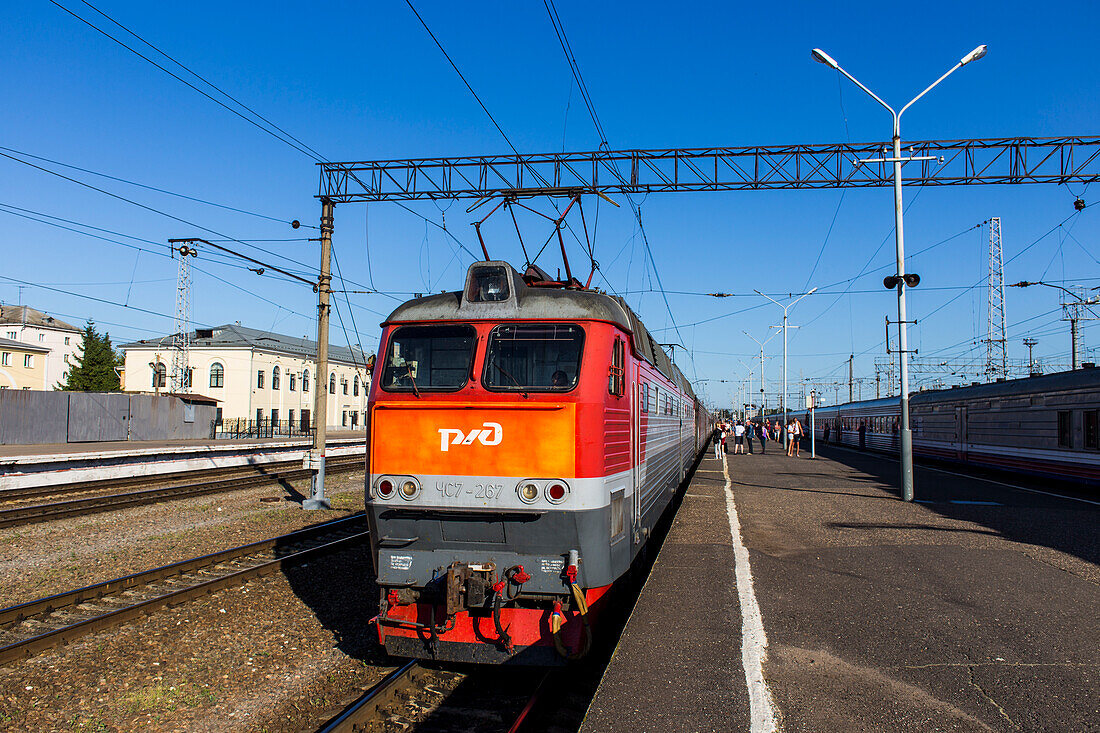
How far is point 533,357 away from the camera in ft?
21.5

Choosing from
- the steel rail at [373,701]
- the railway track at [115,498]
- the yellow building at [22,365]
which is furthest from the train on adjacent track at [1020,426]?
the yellow building at [22,365]

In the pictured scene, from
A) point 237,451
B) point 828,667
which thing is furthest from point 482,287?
point 237,451

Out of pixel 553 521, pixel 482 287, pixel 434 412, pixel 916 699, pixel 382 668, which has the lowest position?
pixel 382 668

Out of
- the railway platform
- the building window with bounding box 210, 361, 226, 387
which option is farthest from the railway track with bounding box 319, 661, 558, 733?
the building window with bounding box 210, 361, 226, 387

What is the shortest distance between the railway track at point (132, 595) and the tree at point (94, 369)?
54.8 m

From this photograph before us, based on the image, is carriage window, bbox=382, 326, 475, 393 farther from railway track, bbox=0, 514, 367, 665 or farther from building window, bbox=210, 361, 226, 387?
building window, bbox=210, 361, 226, 387

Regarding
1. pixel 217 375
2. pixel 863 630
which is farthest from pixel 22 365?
pixel 863 630

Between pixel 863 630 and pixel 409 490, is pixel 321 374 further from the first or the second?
pixel 863 630

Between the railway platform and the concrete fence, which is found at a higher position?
the concrete fence

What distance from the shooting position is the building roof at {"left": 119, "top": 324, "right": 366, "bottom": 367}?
2269 inches

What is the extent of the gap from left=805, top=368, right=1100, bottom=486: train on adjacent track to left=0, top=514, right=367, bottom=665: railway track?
17.9 meters

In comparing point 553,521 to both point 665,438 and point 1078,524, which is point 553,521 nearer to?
point 665,438

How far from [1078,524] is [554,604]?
1047 centimetres

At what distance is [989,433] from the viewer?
24266mm
